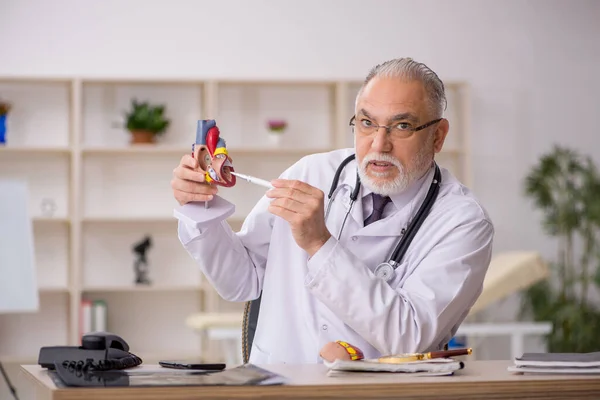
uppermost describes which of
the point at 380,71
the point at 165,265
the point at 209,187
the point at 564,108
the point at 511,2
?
the point at 511,2

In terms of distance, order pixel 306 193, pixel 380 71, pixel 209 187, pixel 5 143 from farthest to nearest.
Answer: pixel 5 143
pixel 380 71
pixel 209 187
pixel 306 193

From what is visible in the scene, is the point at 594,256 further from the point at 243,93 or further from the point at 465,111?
the point at 243,93

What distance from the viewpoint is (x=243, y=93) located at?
5988 mm

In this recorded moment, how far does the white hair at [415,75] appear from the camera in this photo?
211 centimetres

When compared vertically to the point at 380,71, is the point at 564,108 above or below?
above

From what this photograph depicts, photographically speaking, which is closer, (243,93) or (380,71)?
(380,71)

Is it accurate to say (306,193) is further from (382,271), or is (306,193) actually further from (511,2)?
(511,2)

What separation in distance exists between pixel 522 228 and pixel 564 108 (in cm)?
88

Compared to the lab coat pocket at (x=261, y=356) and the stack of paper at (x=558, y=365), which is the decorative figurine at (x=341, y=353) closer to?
the stack of paper at (x=558, y=365)

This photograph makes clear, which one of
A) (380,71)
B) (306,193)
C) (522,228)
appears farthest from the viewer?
(522,228)

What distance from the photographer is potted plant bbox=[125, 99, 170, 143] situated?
18.5ft

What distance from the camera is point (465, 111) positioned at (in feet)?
19.3

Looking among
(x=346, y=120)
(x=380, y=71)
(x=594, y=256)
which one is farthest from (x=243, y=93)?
(x=380, y=71)

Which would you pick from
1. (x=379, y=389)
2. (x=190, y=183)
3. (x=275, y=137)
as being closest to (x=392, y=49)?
(x=275, y=137)
